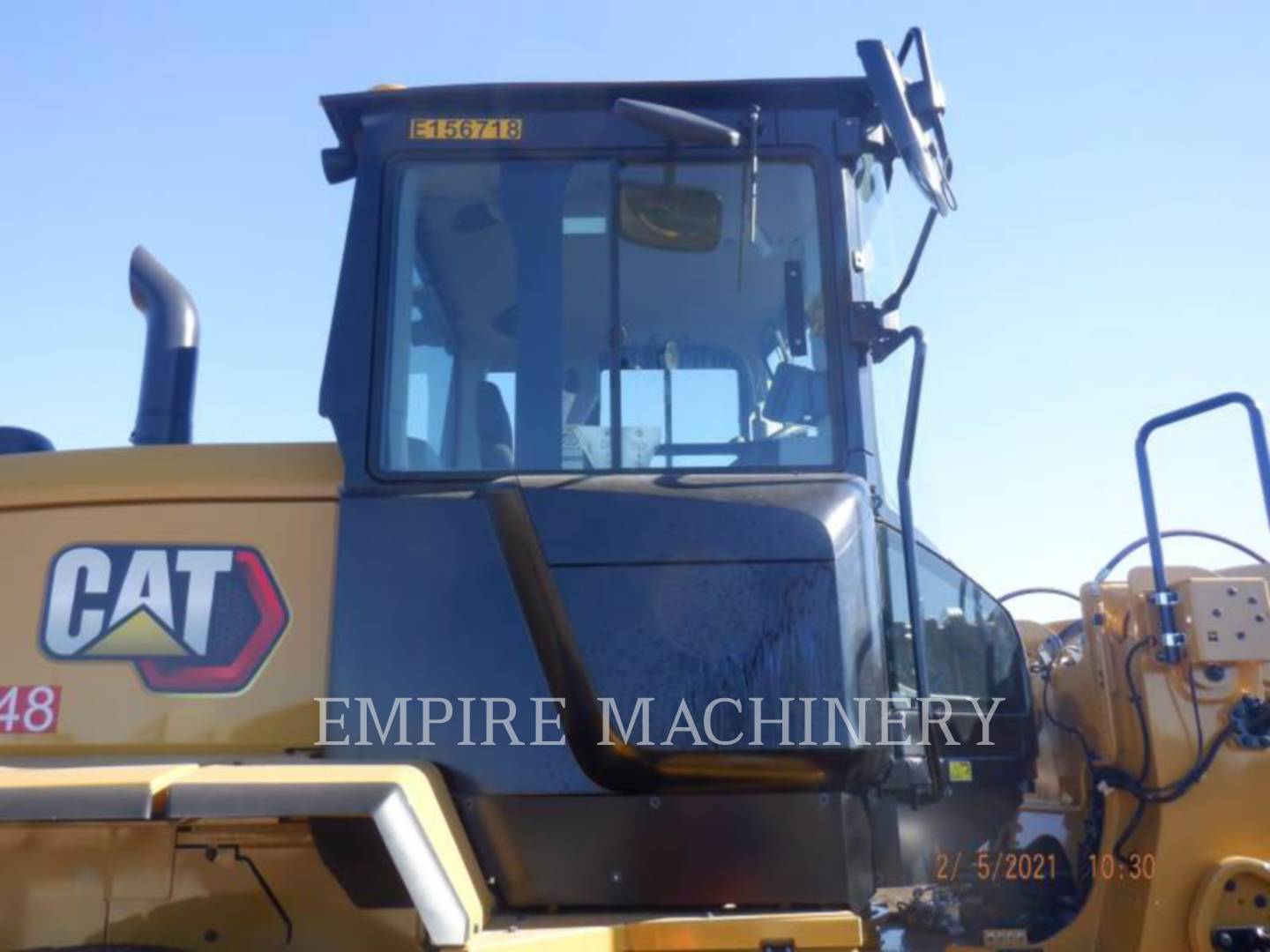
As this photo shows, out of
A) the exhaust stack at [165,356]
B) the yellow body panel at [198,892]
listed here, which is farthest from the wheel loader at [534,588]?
the exhaust stack at [165,356]

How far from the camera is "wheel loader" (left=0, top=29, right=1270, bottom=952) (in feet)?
7.95

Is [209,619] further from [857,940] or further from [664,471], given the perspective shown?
[857,940]

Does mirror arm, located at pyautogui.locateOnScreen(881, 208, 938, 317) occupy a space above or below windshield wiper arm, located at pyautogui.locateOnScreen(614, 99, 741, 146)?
below

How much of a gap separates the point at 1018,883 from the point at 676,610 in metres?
1.75

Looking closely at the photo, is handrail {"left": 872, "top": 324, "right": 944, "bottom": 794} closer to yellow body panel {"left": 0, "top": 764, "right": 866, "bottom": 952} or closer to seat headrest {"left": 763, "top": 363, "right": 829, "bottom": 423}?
seat headrest {"left": 763, "top": 363, "right": 829, "bottom": 423}

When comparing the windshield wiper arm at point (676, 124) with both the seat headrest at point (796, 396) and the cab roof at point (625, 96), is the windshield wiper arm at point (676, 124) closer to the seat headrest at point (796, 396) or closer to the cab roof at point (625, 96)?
the cab roof at point (625, 96)

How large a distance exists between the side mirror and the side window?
806mm

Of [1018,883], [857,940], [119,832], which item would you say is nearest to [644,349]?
[857,940]

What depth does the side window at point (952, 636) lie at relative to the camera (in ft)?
9.03

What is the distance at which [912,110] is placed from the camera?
8.98 feet

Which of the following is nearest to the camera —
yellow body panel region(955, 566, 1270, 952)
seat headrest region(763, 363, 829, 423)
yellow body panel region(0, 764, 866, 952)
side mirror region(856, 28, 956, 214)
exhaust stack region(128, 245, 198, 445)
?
yellow body panel region(0, 764, 866, 952)

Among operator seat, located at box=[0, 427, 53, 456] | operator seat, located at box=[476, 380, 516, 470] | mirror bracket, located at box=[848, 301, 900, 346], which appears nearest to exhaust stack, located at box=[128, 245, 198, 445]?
operator seat, located at box=[0, 427, 53, 456]

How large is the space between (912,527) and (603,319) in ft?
2.80

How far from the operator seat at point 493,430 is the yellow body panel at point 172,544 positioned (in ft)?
1.11
